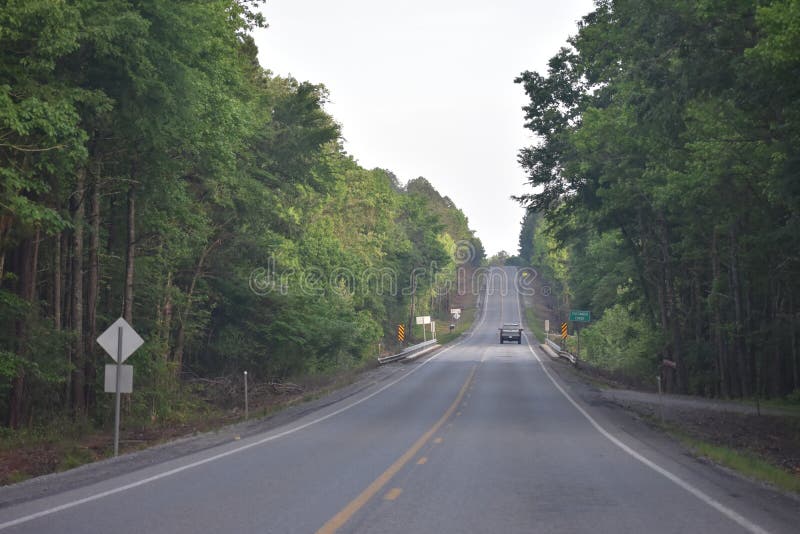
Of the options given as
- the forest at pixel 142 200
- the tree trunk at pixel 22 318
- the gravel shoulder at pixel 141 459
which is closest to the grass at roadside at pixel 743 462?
the gravel shoulder at pixel 141 459

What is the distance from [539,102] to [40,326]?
2769 centimetres

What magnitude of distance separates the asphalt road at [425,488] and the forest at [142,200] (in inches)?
220

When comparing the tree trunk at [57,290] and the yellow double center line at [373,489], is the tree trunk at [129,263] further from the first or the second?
the yellow double center line at [373,489]

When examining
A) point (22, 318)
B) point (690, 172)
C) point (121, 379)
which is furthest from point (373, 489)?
point (690, 172)

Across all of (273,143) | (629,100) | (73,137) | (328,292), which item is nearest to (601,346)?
(328,292)

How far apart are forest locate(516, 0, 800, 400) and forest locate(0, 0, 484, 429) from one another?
36.7ft

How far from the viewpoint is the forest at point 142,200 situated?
15.6 meters

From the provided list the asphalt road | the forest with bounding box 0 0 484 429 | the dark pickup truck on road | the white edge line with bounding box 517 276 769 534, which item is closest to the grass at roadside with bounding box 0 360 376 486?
the forest with bounding box 0 0 484 429

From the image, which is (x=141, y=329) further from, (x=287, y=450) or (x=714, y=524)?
(x=714, y=524)

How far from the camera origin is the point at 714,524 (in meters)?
7.91

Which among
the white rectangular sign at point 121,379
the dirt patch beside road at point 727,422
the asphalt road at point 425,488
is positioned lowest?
the dirt patch beside road at point 727,422

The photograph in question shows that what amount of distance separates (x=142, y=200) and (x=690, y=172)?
16.3 m

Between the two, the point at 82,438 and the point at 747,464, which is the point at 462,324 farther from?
the point at 747,464

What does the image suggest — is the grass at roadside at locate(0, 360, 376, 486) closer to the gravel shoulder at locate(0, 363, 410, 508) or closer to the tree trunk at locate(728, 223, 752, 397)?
the gravel shoulder at locate(0, 363, 410, 508)
